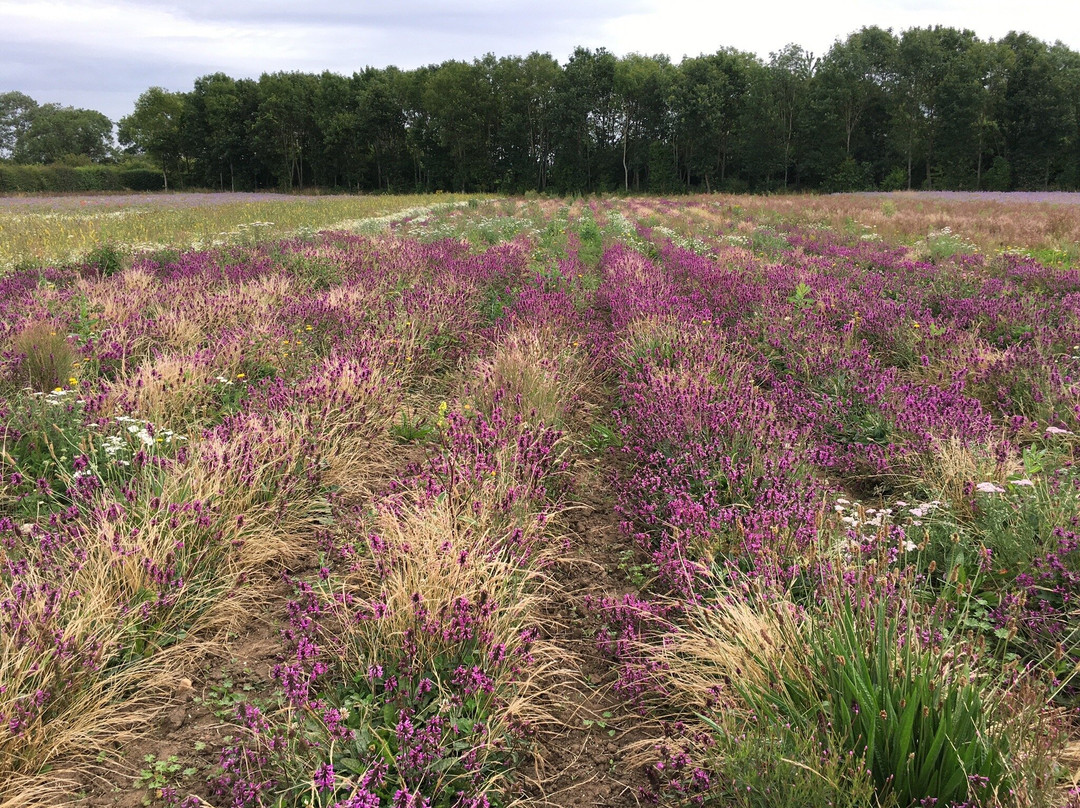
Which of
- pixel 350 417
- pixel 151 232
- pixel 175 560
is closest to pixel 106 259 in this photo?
pixel 151 232

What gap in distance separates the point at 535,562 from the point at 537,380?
2143mm

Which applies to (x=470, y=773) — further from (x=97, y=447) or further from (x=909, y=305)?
(x=909, y=305)

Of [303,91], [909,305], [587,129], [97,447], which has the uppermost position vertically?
[303,91]

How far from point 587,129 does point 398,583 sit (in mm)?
65209

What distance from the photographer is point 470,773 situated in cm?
196

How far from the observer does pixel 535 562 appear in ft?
10.5

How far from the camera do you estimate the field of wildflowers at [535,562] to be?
1975 millimetres

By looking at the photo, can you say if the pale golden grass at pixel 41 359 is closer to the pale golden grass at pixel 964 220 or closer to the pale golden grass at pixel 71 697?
the pale golden grass at pixel 71 697

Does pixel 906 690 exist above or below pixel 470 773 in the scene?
above

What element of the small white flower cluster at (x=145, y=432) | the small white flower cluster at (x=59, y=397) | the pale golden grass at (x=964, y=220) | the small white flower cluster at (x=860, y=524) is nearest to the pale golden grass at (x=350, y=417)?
the small white flower cluster at (x=145, y=432)

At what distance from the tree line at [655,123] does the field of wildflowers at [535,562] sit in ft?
178

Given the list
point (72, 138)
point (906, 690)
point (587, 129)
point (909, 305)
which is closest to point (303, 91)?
point (587, 129)

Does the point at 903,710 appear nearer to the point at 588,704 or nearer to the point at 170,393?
Answer: the point at 588,704

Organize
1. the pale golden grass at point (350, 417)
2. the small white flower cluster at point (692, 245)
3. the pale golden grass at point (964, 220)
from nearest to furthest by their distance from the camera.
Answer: the pale golden grass at point (350, 417), the small white flower cluster at point (692, 245), the pale golden grass at point (964, 220)
